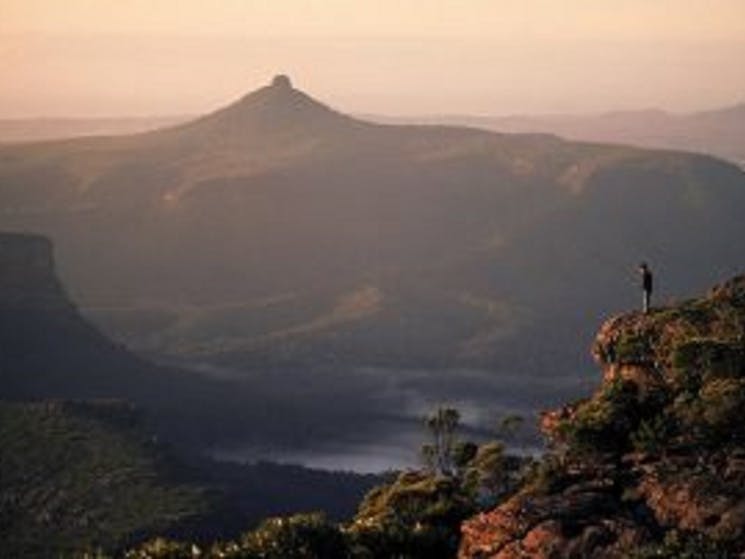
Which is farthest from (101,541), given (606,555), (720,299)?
(606,555)

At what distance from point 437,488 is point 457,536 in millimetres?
14033

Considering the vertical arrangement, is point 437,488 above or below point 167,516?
above

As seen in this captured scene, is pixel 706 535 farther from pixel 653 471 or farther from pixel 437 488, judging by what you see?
pixel 437 488

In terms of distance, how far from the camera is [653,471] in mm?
55625

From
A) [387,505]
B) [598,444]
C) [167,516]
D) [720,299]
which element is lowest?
[167,516]

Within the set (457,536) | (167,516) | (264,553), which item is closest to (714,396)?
(457,536)

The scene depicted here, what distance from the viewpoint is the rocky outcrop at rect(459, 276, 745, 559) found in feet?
164

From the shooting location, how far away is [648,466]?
56.7 meters

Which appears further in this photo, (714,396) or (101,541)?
(101,541)

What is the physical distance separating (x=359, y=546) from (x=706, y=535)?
13.4 m

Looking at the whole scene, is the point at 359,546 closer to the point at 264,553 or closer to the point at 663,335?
the point at 264,553

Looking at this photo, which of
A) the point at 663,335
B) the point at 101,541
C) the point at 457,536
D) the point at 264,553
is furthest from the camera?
the point at 101,541

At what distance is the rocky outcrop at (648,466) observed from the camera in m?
50.1

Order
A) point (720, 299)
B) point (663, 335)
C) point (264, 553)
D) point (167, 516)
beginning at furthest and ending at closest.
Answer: point (167, 516)
point (720, 299)
point (663, 335)
point (264, 553)
